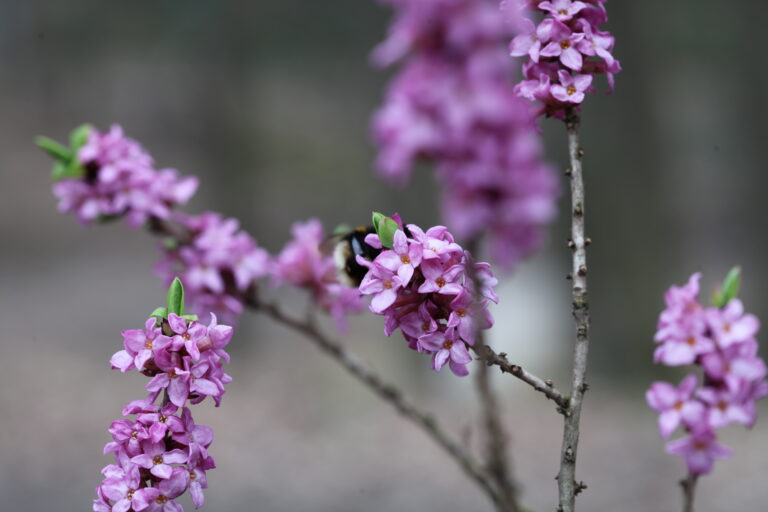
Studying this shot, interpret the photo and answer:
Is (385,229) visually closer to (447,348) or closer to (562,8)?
(447,348)

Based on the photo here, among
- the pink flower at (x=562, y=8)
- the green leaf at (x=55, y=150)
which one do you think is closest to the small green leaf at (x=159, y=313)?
the pink flower at (x=562, y=8)

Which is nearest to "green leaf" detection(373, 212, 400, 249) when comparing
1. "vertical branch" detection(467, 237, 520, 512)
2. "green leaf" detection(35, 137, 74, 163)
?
"vertical branch" detection(467, 237, 520, 512)

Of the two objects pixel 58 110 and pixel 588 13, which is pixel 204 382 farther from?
pixel 58 110

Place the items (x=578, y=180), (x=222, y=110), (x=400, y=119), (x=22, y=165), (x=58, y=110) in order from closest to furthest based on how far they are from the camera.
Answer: (x=578, y=180), (x=400, y=119), (x=222, y=110), (x=58, y=110), (x=22, y=165)

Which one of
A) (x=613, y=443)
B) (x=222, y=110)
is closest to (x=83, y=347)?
(x=222, y=110)

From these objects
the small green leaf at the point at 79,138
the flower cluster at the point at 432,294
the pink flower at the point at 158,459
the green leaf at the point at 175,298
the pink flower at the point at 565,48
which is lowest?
the pink flower at the point at 158,459

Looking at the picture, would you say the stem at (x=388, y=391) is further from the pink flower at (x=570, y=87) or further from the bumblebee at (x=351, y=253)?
the pink flower at (x=570, y=87)
